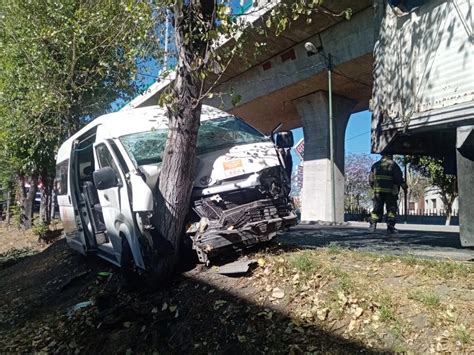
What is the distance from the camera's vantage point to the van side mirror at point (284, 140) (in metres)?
6.09

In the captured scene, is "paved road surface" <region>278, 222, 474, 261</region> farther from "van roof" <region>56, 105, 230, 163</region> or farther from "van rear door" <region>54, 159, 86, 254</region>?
"van rear door" <region>54, 159, 86, 254</region>

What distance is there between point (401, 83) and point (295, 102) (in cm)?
1375

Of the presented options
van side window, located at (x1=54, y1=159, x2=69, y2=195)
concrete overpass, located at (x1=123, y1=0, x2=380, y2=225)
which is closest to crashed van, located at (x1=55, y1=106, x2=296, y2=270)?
van side window, located at (x1=54, y1=159, x2=69, y2=195)

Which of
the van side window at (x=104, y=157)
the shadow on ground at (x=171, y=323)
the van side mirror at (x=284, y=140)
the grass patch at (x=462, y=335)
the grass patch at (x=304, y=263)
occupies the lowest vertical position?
the shadow on ground at (x=171, y=323)

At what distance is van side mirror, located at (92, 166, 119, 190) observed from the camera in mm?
5184

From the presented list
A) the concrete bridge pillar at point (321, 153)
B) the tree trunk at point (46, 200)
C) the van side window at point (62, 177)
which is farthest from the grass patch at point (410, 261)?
the tree trunk at point (46, 200)

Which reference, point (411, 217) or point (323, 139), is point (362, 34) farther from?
point (411, 217)

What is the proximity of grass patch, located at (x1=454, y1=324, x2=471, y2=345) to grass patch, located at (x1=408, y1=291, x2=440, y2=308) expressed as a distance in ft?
0.90

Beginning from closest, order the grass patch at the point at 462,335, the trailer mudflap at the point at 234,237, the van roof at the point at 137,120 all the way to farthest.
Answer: the grass patch at the point at 462,335 < the trailer mudflap at the point at 234,237 < the van roof at the point at 137,120

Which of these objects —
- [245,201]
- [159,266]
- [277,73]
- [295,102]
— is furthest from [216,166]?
[295,102]

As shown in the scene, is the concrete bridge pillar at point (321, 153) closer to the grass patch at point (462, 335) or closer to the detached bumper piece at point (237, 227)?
the detached bumper piece at point (237, 227)

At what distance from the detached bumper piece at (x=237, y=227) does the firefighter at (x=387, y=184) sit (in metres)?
4.01

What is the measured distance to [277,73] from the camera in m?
16.5

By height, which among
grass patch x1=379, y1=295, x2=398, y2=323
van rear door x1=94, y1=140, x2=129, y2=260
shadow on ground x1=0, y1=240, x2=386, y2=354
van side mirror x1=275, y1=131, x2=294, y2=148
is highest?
van side mirror x1=275, y1=131, x2=294, y2=148
